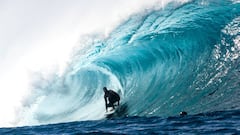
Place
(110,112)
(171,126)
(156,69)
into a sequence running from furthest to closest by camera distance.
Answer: (156,69) → (110,112) → (171,126)

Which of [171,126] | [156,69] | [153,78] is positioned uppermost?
[156,69]

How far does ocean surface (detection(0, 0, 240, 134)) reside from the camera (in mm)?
14656

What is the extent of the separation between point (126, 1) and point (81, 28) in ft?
11.3

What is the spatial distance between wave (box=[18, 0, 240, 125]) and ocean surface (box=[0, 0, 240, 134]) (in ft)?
0.14

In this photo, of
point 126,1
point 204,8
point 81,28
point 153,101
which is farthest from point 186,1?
point 153,101

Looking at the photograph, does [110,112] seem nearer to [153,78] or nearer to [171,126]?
[153,78]

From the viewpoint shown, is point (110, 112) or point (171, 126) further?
point (110, 112)

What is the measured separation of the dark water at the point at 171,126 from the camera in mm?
11484

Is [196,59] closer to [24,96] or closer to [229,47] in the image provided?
[229,47]

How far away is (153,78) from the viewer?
68.2 feet

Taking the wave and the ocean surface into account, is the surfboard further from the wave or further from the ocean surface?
the wave

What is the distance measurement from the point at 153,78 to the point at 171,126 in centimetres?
828

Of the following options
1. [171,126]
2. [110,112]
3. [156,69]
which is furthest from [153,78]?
[171,126]

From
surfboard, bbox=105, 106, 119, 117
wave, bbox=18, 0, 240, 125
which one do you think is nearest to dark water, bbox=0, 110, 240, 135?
wave, bbox=18, 0, 240, 125
